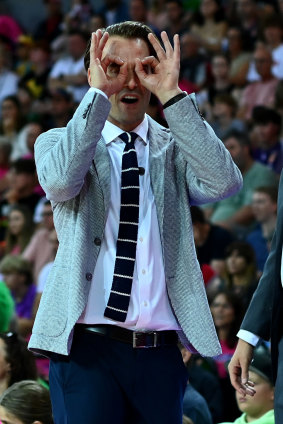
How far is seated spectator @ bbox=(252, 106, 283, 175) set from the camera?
8.23 meters

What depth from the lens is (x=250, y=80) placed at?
9883mm

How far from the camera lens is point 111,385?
267 cm

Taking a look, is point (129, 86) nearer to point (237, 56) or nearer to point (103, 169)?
point (103, 169)

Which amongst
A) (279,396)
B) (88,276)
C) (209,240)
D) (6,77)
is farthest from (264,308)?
(6,77)

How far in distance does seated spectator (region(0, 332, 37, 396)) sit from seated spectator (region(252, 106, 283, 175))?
416 centimetres

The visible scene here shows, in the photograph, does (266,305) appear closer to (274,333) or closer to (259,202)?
(274,333)

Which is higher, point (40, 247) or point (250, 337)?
point (40, 247)

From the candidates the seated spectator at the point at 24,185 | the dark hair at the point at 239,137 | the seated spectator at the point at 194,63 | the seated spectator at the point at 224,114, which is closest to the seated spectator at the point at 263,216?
the dark hair at the point at 239,137

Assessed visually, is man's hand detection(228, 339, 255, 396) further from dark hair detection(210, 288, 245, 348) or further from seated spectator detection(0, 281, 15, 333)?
dark hair detection(210, 288, 245, 348)

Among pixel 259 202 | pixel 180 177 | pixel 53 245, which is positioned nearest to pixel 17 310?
pixel 53 245

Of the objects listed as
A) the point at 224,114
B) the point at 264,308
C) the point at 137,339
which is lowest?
the point at 137,339

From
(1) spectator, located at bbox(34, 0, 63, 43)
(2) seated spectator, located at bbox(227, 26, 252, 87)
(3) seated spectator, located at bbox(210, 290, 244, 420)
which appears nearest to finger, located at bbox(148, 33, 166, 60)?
(3) seated spectator, located at bbox(210, 290, 244, 420)

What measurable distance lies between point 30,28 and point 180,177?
36.7 ft

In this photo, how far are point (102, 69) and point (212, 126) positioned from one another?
20.3 feet
